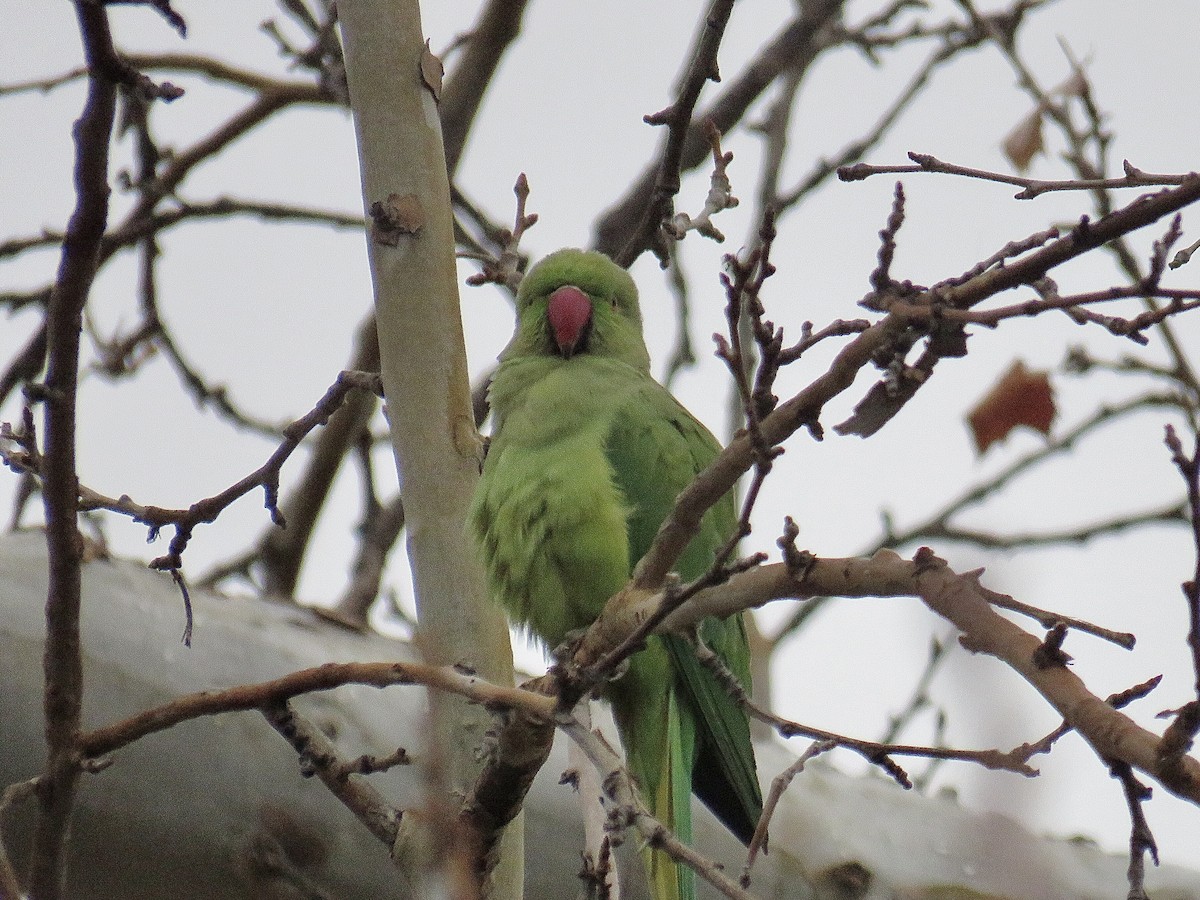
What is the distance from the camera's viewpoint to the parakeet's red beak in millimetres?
3328

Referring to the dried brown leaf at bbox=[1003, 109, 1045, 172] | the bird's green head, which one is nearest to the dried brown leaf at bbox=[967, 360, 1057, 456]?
the dried brown leaf at bbox=[1003, 109, 1045, 172]

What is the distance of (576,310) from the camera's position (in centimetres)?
336

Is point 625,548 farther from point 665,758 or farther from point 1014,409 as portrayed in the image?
point 1014,409

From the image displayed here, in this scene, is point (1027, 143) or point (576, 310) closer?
point (576, 310)

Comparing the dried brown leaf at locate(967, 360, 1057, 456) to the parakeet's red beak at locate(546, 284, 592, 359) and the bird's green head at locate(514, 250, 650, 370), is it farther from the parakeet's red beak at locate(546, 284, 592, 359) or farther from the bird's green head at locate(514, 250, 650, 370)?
the parakeet's red beak at locate(546, 284, 592, 359)

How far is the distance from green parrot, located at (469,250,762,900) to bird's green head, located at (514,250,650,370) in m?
0.19

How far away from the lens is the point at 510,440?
117 inches

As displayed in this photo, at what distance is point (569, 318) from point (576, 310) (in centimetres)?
3

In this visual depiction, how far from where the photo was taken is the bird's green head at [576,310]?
3355mm

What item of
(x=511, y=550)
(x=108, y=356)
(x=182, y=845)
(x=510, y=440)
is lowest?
(x=182, y=845)

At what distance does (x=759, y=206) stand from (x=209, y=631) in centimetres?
259

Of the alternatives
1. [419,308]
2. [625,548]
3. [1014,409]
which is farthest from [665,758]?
[1014,409]

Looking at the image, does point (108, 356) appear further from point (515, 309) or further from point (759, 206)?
point (759, 206)

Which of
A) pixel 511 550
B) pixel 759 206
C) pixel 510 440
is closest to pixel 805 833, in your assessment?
pixel 511 550
